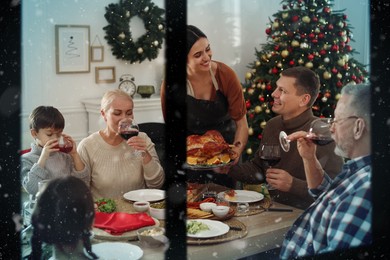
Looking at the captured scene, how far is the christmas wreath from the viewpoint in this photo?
1.22 metres

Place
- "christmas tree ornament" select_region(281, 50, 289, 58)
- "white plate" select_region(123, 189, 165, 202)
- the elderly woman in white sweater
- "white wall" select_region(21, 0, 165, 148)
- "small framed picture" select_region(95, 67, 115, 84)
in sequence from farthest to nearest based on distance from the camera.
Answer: "christmas tree ornament" select_region(281, 50, 289, 58) < "white plate" select_region(123, 189, 165, 202) < the elderly woman in white sweater < "small framed picture" select_region(95, 67, 115, 84) < "white wall" select_region(21, 0, 165, 148)

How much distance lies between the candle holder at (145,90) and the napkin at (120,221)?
12.1 inches

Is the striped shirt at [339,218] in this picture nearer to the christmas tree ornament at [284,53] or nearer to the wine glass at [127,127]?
the wine glass at [127,127]

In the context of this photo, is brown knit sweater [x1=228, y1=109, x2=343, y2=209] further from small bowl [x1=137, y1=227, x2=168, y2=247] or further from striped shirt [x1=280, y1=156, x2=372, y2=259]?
small bowl [x1=137, y1=227, x2=168, y2=247]

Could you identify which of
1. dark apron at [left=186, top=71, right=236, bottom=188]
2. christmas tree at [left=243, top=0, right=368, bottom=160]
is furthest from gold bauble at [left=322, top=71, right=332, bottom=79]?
dark apron at [left=186, top=71, right=236, bottom=188]

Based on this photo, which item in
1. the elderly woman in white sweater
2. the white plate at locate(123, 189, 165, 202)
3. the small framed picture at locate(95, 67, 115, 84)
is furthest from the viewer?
the white plate at locate(123, 189, 165, 202)

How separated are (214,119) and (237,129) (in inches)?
4.7

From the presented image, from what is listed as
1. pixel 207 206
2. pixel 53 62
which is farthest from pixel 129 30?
pixel 207 206

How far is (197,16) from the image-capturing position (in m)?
1.44

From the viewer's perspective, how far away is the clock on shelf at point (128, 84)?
131 centimetres

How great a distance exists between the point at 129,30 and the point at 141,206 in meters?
0.46

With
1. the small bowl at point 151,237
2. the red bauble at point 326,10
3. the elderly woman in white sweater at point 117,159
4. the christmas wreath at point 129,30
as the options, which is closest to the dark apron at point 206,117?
the elderly woman in white sweater at point 117,159

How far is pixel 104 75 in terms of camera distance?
1.26m

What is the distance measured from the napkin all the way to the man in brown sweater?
16.6 inches
